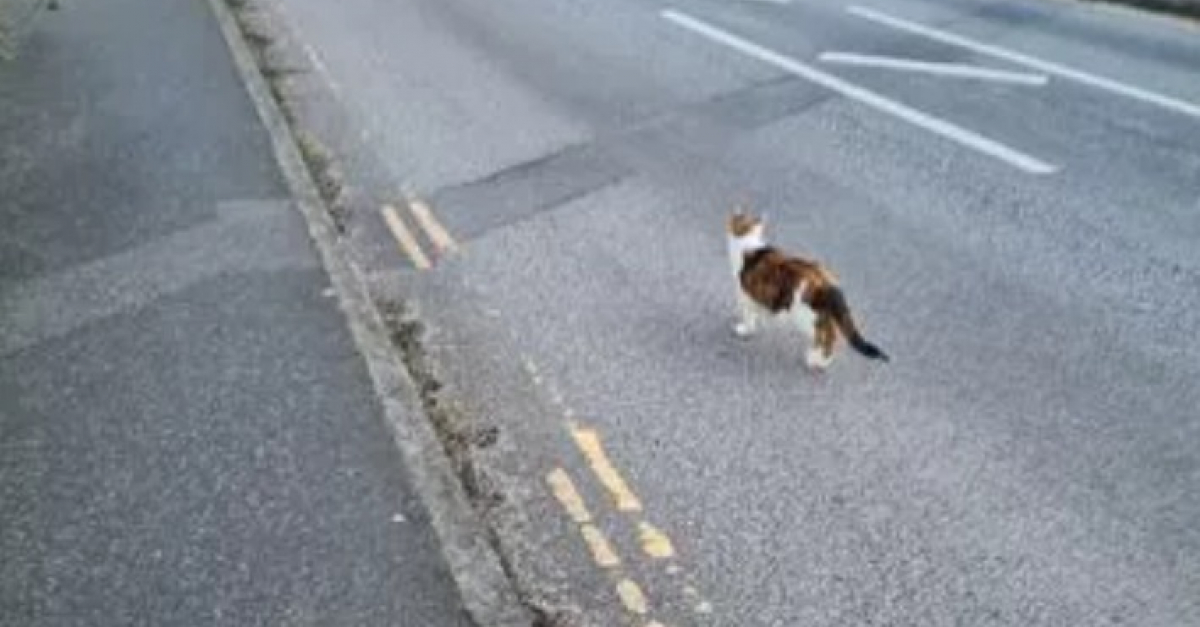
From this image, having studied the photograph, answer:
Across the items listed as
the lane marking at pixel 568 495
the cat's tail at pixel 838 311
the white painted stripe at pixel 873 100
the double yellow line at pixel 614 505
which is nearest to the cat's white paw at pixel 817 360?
the cat's tail at pixel 838 311

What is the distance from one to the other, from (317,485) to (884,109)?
8614 millimetres

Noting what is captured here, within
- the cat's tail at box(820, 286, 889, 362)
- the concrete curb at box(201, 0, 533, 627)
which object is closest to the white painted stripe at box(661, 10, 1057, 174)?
the cat's tail at box(820, 286, 889, 362)

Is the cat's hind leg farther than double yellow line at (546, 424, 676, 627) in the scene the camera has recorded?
Yes

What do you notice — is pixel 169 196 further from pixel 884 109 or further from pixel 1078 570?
pixel 1078 570

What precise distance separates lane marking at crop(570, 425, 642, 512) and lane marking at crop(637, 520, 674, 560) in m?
0.20

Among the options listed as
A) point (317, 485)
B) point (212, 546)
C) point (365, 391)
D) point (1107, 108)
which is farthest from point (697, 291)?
point (1107, 108)

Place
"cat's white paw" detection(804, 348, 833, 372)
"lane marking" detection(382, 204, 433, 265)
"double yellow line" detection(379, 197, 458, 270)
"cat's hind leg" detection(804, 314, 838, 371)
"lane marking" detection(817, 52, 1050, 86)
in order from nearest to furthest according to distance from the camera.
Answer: "cat's hind leg" detection(804, 314, 838, 371) → "cat's white paw" detection(804, 348, 833, 372) → "lane marking" detection(382, 204, 433, 265) → "double yellow line" detection(379, 197, 458, 270) → "lane marking" detection(817, 52, 1050, 86)

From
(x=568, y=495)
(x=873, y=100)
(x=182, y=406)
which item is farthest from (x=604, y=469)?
(x=873, y=100)

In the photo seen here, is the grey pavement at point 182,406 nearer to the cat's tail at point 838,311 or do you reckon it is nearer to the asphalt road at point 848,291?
the asphalt road at point 848,291

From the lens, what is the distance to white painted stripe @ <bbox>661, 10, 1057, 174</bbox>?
46.0 feet

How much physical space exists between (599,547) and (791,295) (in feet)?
7.74

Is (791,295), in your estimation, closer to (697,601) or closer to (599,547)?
(599,547)

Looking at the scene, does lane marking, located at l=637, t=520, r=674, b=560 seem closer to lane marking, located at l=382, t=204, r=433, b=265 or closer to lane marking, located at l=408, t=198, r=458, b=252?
lane marking, located at l=382, t=204, r=433, b=265

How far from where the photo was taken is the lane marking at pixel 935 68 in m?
16.8
